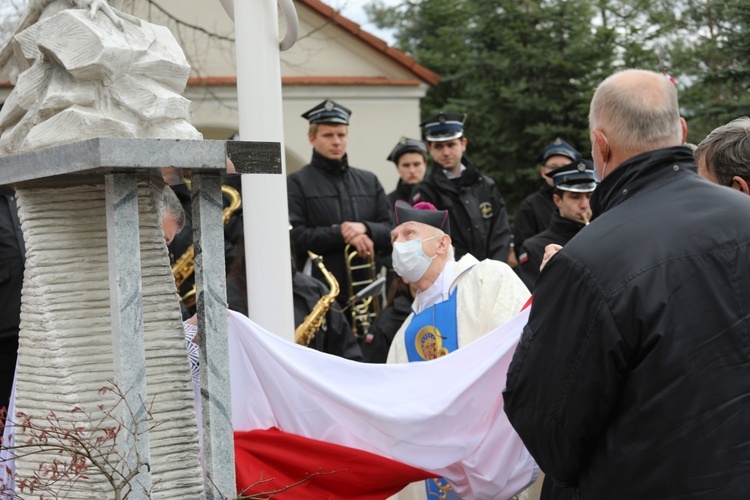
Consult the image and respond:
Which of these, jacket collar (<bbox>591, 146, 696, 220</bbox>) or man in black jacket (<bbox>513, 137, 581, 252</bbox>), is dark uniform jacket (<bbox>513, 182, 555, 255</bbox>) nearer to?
man in black jacket (<bbox>513, 137, 581, 252</bbox>)

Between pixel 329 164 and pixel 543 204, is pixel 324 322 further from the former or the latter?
pixel 543 204

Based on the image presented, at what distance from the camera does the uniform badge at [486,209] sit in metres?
8.78

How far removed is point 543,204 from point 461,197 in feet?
3.62

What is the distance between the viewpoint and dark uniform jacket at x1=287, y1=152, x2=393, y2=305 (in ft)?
27.2

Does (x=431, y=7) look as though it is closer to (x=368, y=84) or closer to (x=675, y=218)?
(x=368, y=84)

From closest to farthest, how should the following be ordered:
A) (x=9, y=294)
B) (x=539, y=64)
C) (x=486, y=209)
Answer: (x=9, y=294), (x=486, y=209), (x=539, y=64)

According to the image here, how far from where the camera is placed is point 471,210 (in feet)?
28.5

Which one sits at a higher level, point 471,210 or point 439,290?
point 471,210

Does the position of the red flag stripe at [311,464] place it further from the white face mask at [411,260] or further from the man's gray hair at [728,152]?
the man's gray hair at [728,152]

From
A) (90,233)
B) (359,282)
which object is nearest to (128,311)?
(90,233)

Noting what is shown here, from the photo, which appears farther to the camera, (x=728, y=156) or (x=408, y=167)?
(x=408, y=167)

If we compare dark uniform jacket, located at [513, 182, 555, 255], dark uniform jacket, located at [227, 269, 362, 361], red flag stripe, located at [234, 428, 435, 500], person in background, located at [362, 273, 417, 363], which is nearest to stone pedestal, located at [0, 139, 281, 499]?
red flag stripe, located at [234, 428, 435, 500]

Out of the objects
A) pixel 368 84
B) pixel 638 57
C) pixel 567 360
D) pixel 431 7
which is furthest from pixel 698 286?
pixel 431 7

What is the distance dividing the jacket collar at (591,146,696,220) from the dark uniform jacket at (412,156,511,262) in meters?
4.91
